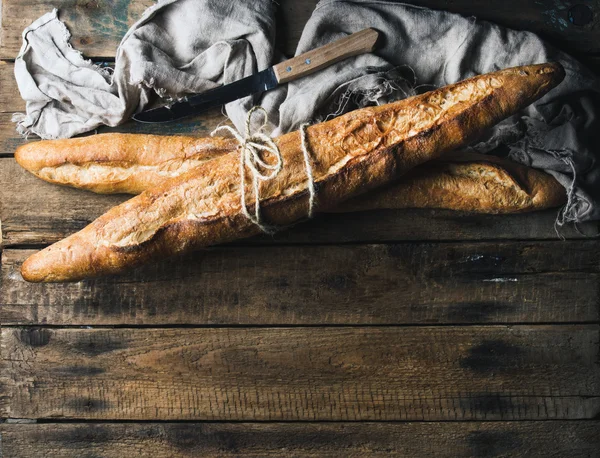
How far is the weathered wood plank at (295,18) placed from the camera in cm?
169

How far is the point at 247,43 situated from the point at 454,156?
68 cm

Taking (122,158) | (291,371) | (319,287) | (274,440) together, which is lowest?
(274,440)

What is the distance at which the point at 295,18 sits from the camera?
1.70 m

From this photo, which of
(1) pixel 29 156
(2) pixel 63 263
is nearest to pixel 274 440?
(2) pixel 63 263

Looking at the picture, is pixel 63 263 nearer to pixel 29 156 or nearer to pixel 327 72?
pixel 29 156

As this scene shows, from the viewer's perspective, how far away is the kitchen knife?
1.58m

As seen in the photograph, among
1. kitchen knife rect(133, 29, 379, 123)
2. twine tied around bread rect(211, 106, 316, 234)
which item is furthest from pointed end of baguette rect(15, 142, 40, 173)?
twine tied around bread rect(211, 106, 316, 234)

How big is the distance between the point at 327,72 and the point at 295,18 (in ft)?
0.74

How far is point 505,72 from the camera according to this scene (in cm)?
144

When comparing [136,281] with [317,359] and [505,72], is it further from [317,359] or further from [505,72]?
[505,72]

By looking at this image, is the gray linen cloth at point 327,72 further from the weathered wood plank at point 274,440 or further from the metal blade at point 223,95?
the weathered wood plank at point 274,440

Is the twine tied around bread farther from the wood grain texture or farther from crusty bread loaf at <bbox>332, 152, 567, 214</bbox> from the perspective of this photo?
the wood grain texture

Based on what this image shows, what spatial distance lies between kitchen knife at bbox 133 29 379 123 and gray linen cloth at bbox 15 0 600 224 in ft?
0.10

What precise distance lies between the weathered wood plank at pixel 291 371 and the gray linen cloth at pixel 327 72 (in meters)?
0.50
